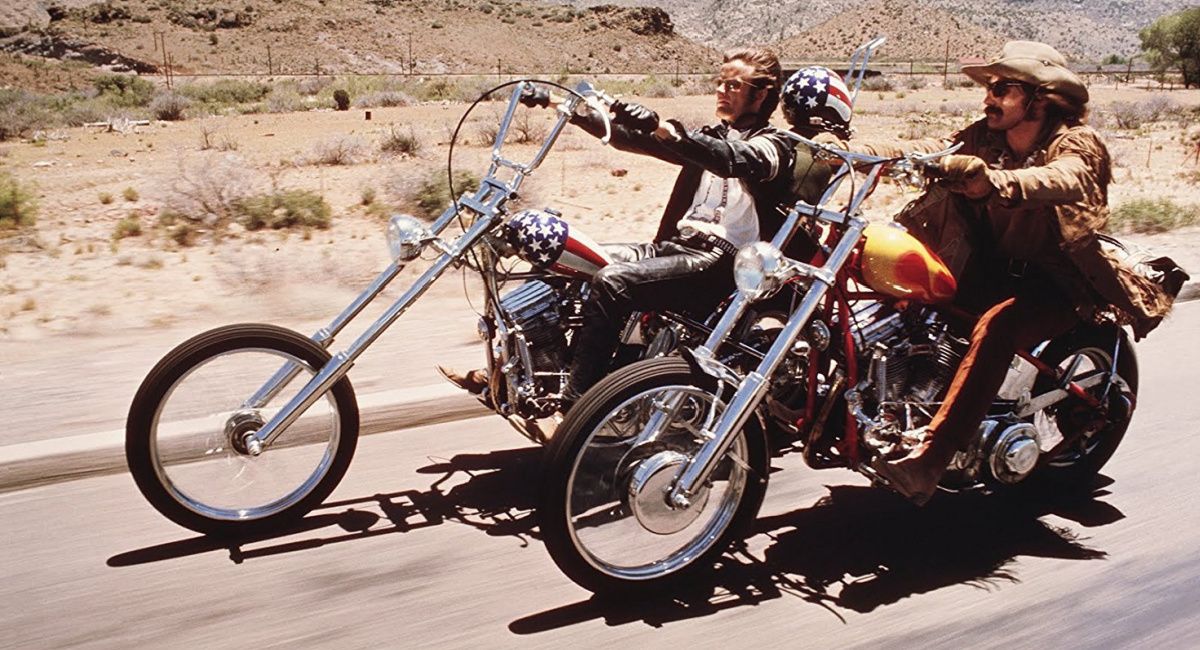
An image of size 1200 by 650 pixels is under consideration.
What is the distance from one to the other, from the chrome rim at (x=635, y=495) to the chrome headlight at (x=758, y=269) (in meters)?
0.37

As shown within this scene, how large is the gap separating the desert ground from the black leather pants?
1.60 meters

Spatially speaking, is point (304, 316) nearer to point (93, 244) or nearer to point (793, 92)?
point (93, 244)

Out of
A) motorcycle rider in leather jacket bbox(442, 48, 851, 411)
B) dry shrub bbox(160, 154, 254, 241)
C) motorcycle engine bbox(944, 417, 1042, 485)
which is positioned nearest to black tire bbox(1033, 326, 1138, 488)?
motorcycle engine bbox(944, 417, 1042, 485)

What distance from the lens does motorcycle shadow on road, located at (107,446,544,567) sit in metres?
4.00

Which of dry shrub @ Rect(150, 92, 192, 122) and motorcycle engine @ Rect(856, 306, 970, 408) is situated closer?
motorcycle engine @ Rect(856, 306, 970, 408)

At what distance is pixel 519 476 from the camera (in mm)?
4793

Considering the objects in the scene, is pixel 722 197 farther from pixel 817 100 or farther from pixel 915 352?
pixel 915 352

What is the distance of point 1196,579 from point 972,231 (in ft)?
4.85

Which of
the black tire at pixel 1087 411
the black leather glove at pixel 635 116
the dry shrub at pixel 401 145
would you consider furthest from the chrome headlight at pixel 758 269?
the dry shrub at pixel 401 145

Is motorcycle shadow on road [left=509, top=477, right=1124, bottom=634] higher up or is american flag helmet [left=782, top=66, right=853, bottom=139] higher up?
american flag helmet [left=782, top=66, right=853, bottom=139]

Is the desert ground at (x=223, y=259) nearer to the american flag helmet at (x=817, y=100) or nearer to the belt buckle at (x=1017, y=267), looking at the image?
the american flag helmet at (x=817, y=100)

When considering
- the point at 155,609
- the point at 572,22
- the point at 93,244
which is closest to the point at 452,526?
the point at 155,609

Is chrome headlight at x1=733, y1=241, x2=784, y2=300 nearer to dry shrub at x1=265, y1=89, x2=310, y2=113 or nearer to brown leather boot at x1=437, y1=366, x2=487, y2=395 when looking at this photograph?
brown leather boot at x1=437, y1=366, x2=487, y2=395

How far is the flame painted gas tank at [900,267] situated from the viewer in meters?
3.78
